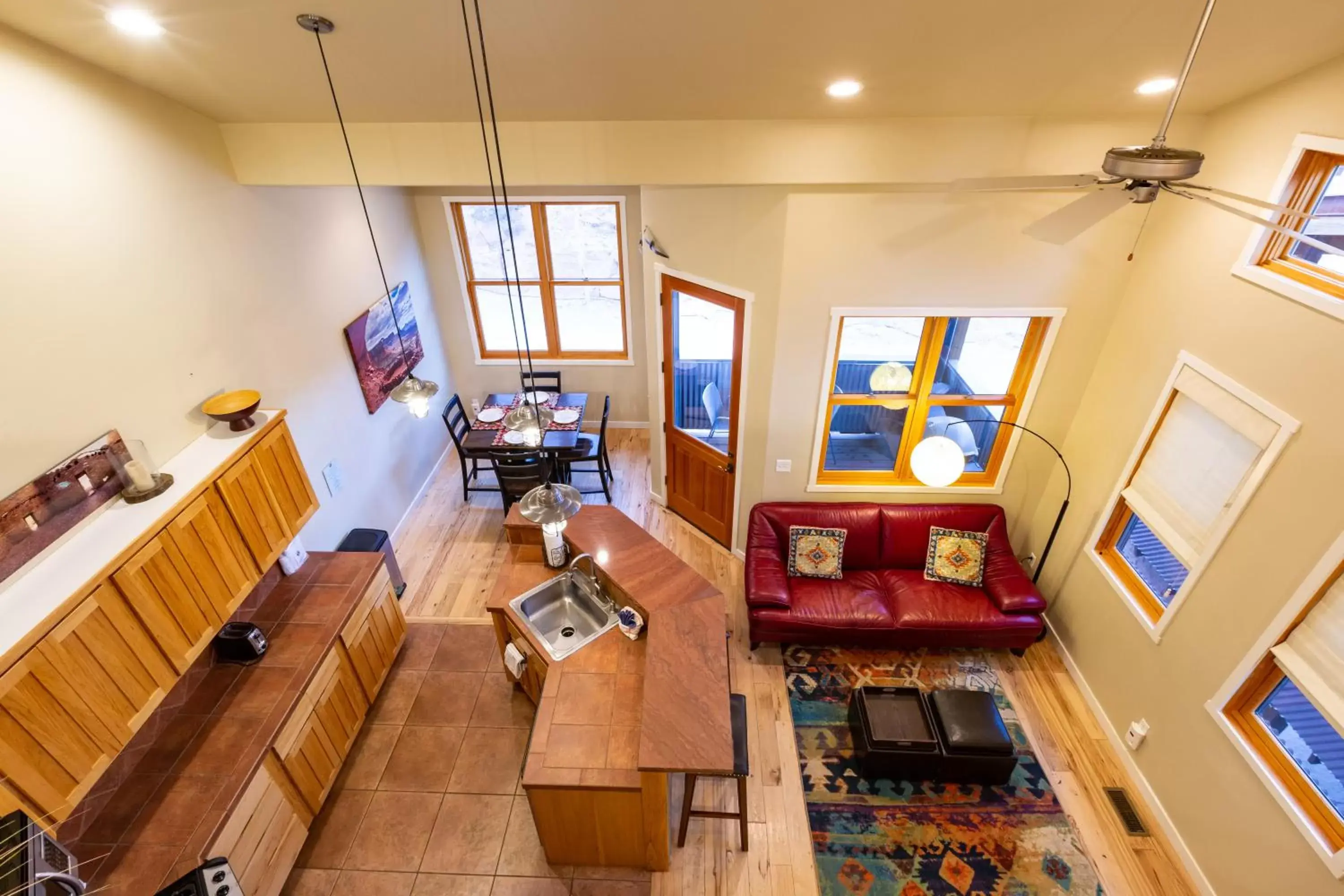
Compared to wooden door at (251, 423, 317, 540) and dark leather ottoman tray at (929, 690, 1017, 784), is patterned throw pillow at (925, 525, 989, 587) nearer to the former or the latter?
dark leather ottoman tray at (929, 690, 1017, 784)

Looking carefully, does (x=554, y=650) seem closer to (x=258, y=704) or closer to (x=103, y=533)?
(x=258, y=704)

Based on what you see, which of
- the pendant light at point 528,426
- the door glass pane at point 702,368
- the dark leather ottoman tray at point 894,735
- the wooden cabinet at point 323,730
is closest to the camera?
the pendant light at point 528,426

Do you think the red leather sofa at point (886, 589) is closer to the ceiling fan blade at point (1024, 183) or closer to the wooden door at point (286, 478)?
the ceiling fan blade at point (1024, 183)

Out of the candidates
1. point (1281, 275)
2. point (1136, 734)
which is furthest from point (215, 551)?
point (1281, 275)

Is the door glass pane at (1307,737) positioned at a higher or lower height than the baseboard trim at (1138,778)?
higher

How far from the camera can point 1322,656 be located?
9.12 feet

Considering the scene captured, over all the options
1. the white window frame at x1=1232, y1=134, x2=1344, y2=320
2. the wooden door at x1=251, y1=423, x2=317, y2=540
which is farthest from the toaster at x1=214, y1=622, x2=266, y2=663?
the white window frame at x1=1232, y1=134, x2=1344, y2=320

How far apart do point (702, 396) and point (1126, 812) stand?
161 inches

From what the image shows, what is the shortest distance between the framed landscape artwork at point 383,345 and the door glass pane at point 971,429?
15.5 feet

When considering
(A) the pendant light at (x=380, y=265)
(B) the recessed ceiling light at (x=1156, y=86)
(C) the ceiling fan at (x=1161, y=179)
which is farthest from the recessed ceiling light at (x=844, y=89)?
(A) the pendant light at (x=380, y=265)

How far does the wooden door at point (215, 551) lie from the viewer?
2.93m

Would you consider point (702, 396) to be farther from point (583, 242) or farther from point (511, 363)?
point (511, 363)

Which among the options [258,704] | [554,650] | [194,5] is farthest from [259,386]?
[554,650]

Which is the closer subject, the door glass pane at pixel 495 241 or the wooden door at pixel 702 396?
the wooden door at pixel 702 396
